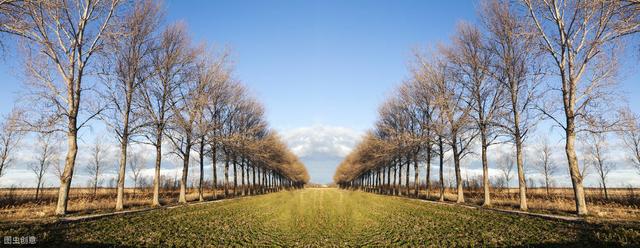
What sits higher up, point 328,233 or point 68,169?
point 68,169

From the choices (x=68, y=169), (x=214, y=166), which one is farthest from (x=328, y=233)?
(x=214, y=166)

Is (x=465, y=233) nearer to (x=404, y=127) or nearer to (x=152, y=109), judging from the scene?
(x=152, y=109)

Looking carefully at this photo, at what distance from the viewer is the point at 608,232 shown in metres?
10.3

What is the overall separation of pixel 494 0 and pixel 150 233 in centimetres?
2601

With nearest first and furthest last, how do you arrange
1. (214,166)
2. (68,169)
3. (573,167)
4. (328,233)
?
(328,233) → (68,169) → (573,167) → (214,166)

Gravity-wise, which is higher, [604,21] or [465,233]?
[604,21]

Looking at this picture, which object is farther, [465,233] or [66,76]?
[66,76]

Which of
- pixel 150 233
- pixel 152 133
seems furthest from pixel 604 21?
pixel 152 133

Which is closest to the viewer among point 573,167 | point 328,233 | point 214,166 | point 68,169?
point 328,233

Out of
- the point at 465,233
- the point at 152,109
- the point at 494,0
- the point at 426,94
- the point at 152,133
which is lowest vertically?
the point at 465,233

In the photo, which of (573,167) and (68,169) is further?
(573,167)

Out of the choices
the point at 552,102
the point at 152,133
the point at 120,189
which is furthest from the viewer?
the point at 152,133

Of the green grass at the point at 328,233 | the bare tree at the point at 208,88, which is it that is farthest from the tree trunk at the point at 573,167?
the bare tree at the point at 208,88

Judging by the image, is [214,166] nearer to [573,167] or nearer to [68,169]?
[68,169]
